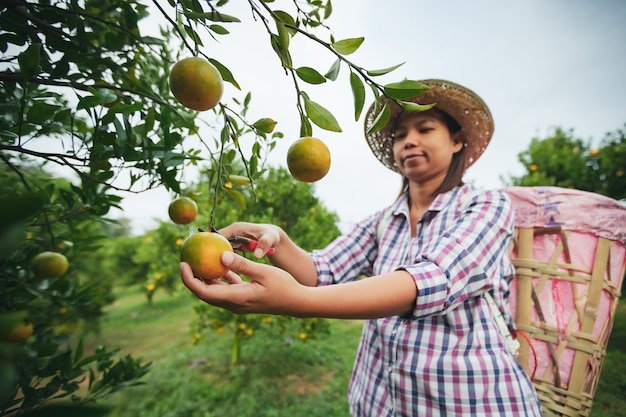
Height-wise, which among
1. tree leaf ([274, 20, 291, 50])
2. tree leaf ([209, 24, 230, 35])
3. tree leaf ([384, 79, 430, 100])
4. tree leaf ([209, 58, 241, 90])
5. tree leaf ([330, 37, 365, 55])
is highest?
tree leaf ([209, 24, 230, 35])

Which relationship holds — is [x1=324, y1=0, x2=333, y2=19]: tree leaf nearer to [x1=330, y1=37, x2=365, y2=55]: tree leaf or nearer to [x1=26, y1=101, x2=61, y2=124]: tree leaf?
[x1=330, y1=37, x2=365, y2=55]: tree leaf

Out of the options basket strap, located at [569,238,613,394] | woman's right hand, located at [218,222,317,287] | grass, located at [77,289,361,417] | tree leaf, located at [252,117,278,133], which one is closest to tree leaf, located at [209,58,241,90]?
tree leaf, located at [252,117,278,133]

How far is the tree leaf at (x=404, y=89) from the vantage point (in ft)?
2.17

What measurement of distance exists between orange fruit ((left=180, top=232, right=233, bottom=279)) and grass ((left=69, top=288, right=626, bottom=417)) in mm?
2460

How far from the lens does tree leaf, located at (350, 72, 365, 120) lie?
2.24 feet

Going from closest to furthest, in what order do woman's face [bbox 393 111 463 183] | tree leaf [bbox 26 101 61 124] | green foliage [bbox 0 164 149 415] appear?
tree leaf [bbox 26 101 61 124], green foliage [bbox 0 164 149 415], woman's face [bbox 393 111 463 183]

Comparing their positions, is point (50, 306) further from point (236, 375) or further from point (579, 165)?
point (579, 165)

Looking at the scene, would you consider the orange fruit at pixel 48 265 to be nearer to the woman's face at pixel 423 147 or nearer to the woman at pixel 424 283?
the woman at pixel 424 283

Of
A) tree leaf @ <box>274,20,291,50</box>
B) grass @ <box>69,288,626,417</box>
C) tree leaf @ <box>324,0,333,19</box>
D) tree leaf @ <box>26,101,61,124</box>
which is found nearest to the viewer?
tree leaf @ <box>274,20,291,50</box>

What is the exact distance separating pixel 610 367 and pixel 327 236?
310 cm

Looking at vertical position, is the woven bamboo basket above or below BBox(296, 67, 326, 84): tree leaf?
below

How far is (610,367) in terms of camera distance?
10.1 feet

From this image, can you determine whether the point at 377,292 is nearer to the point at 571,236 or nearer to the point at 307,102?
the point at 307,102

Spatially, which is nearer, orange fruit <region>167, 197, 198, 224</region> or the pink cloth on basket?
orange fruit <region>167, 197, 198, 224</region>
